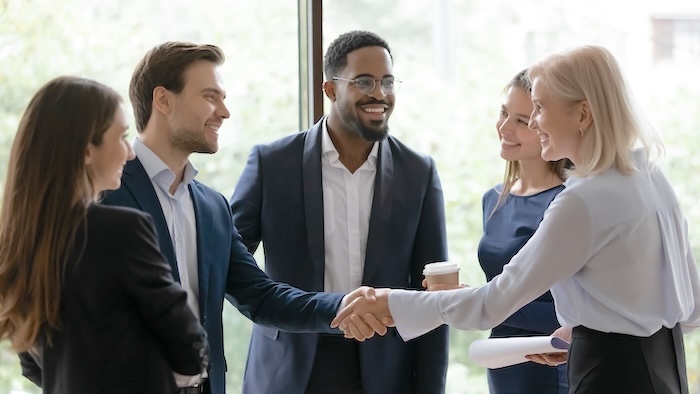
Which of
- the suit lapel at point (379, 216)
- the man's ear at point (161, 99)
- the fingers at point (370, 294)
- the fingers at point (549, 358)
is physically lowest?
the fingers at point (549, 358)

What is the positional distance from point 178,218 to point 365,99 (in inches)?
32.4

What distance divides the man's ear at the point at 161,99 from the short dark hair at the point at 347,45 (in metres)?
0.73

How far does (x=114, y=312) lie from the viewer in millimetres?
1905

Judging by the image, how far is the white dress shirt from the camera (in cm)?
222

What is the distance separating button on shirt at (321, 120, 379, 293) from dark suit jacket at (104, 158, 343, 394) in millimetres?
123

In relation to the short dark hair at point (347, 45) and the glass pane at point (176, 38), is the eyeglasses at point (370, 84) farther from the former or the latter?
the glass pane at point (176, 38)

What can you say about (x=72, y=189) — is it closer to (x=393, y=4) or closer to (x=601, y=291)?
(x=601, y=291)

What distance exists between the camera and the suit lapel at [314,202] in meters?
2.91

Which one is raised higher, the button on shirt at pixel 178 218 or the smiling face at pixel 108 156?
the smiling face at pixel 108 156

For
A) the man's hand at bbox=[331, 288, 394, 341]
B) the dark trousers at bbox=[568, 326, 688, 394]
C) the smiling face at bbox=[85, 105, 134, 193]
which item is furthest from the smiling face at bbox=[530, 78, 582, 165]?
the smiling face at bbox=[85, 105, 134, 193]

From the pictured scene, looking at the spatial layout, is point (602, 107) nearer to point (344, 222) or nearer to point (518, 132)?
point (518, 132)

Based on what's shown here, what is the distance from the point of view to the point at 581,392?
7.38 ft

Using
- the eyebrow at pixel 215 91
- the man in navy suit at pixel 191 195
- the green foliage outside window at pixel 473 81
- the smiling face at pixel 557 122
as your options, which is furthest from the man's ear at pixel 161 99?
the green foliage outside window at pixel 473 81

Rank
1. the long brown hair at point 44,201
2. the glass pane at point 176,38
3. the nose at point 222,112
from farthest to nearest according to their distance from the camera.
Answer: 1. the glass pane at point 176,38
2. the nose at point 222,112
3. the long brown hair at point 44,201
